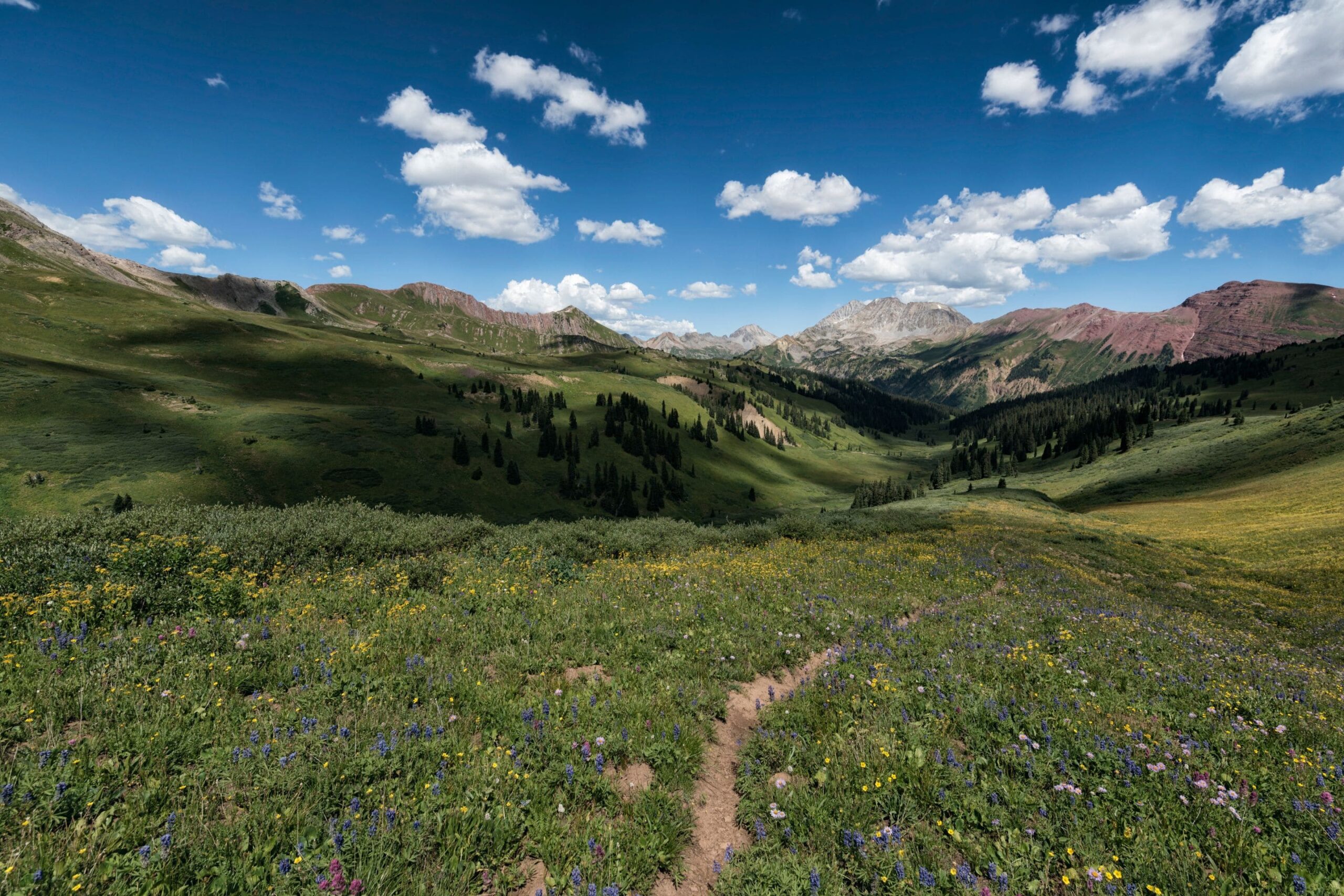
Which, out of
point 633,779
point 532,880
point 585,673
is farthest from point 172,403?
point 532,880

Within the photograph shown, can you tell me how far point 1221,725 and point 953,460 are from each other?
217 meters

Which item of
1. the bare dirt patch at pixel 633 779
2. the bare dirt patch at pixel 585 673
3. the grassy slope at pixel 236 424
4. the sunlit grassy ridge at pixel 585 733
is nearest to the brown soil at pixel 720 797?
the sunlit grassy ridge at pixel 585 733

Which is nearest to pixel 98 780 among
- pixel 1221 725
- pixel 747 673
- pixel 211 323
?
pixel 747 673

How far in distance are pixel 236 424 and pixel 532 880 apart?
108 m

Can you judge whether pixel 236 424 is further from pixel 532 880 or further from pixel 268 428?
pixel 532 880

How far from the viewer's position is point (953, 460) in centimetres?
19650

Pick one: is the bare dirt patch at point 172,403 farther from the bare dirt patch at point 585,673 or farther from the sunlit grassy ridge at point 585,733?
the bare dirt patch at point 585,673

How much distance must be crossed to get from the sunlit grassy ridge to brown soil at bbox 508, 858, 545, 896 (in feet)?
0.32

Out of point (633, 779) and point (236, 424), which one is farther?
point (236, 424)

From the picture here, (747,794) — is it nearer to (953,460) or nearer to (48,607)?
(48,607)

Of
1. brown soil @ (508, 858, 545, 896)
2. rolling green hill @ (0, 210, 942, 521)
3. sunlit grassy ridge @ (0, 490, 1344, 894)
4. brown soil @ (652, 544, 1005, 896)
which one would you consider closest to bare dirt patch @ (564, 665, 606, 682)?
sunlit grassy ridge @ (0, 490, 1344, 894)

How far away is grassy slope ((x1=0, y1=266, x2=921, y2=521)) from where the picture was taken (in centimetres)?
6197

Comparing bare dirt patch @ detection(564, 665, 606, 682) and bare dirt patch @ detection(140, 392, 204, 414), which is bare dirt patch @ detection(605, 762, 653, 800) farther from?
bare dirt patch @ detection(140, 392, 204, 414)

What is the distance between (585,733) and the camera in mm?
7195
